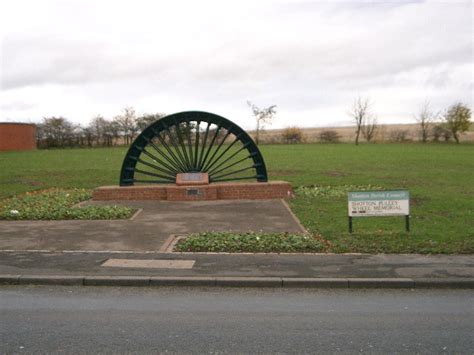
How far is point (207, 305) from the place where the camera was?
19.2 feet

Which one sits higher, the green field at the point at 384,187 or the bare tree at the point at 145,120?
the bare tree at the point at 145,120

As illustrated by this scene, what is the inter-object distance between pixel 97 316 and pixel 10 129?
166 feet

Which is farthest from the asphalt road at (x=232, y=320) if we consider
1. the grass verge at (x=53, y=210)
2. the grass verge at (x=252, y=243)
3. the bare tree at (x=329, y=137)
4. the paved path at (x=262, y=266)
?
the bare tree at (x=329, y=137)

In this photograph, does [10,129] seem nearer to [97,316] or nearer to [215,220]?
[215,220]

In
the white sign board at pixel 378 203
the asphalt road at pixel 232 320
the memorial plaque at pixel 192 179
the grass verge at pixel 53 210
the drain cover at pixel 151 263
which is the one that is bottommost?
the asphalt road at pixel 232 320

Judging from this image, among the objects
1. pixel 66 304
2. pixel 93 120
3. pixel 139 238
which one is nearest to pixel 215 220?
pixel 139 238

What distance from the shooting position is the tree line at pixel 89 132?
185ft

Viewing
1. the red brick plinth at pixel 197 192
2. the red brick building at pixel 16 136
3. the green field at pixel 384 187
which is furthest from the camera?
the red brick building at pixel 16 136

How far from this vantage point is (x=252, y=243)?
855 cm

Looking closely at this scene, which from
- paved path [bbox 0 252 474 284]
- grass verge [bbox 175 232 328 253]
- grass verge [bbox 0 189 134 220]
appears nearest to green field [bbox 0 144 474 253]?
grass verge [bbox 175 232 328 253]

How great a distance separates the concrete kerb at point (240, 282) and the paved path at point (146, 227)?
1.71 m

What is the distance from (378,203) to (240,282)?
3823 millimetres

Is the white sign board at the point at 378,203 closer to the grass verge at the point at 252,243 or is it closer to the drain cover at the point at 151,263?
the grass verge at the point at 252,243

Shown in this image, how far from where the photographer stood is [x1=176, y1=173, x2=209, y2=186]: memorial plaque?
585 inches
